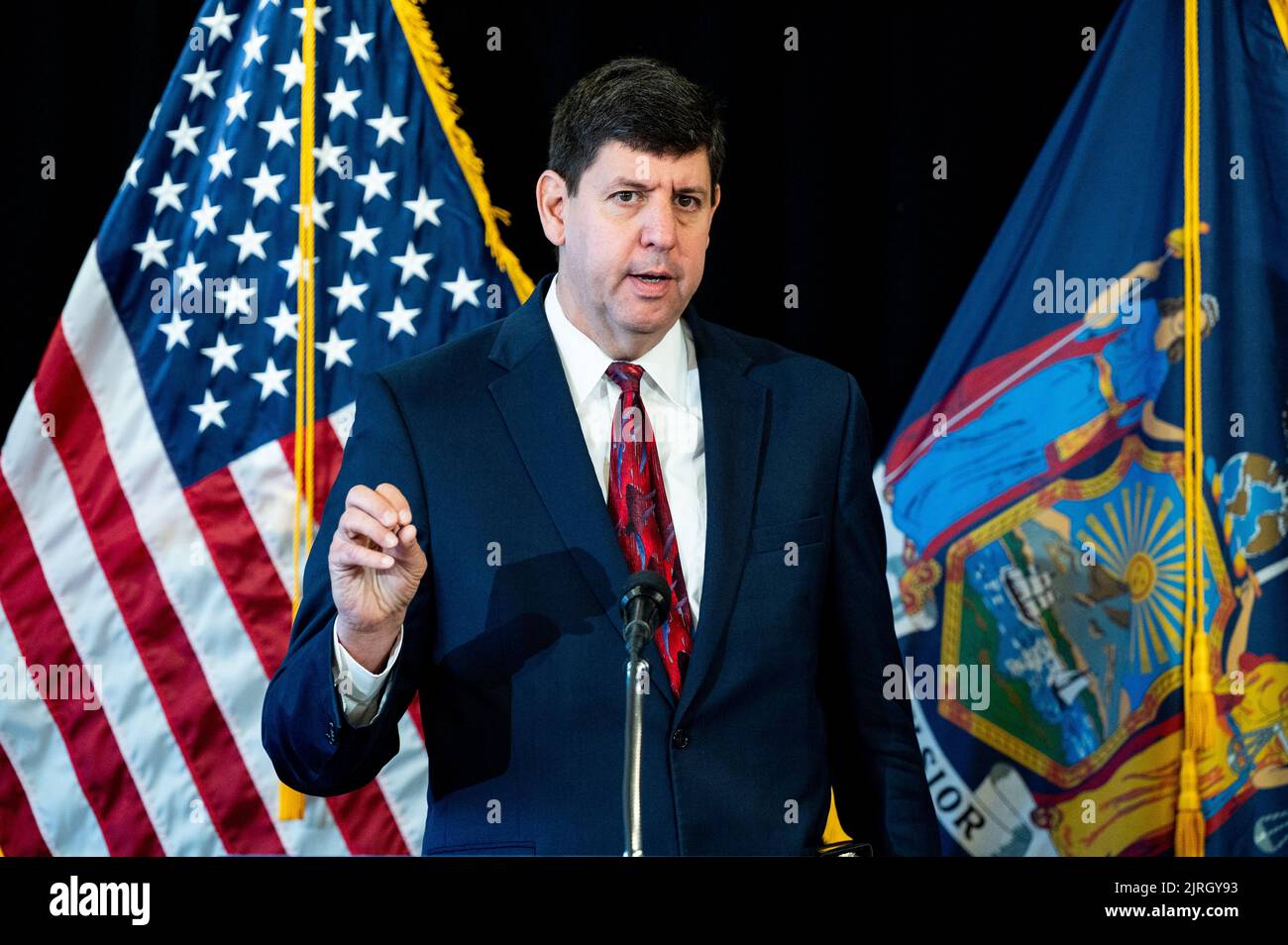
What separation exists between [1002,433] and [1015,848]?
85 cm

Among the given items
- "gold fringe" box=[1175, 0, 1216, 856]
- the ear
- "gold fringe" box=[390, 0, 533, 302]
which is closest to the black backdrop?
"gold fringe" box=[390, 0, 533, 302]

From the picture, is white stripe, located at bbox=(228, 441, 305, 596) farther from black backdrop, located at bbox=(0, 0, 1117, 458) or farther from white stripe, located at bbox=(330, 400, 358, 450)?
black backdrop, located at bbox=(0, 0, 1117, 458)

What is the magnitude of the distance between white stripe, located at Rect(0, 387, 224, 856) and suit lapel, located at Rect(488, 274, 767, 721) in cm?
136

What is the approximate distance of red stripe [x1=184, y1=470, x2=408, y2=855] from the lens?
2936 mm

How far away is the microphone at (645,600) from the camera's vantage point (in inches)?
56.9

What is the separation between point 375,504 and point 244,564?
1.58 m

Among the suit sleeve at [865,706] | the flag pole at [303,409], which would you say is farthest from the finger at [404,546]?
the flag pole at [303,409]

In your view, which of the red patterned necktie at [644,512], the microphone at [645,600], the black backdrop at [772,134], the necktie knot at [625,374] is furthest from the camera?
the black backdrop at [772,134]

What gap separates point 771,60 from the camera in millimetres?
3043

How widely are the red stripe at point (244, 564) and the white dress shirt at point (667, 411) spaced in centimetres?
117

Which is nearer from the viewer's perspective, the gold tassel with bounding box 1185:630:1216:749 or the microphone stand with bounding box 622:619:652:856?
the microphone stand with bounding box 622:619:652:856

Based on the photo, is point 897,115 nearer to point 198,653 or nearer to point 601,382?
point 601,382

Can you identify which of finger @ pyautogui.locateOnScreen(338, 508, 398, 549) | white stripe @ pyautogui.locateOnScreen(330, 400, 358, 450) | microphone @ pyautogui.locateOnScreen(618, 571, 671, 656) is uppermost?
white stripe @ pyautogui.locateOnScreen(330, 400, 358, 450)

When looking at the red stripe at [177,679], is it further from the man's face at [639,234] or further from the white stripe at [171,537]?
the man's face at [639,234]
